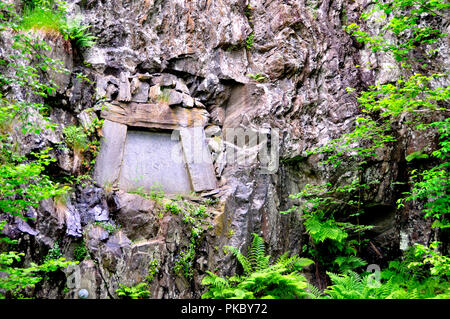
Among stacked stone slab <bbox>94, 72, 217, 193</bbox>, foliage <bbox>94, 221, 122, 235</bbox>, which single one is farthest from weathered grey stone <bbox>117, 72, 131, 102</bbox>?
foliage <bbox>94, 221, 122, 235</bbox>

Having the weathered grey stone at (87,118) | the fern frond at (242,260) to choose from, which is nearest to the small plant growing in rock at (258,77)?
the weathered grey stone at (87,118)

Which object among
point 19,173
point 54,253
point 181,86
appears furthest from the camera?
point 181,86

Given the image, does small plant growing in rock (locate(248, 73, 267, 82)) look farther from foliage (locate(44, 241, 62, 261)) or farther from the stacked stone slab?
foliage (locate(44, 241, 62, 261))

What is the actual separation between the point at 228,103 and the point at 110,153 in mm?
3256

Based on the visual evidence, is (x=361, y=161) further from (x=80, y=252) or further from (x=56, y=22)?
(x=56, y=22)

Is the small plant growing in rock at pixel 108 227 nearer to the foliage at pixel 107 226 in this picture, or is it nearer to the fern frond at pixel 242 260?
the foliage at pixel 107 226

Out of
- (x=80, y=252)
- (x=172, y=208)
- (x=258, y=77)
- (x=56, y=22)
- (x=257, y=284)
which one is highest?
(x=56, y=22)

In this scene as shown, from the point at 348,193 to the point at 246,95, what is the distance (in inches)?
138

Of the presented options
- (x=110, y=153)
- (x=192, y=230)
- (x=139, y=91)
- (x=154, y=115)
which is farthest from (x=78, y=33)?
(x=192, y=230)

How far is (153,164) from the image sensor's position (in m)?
7.46

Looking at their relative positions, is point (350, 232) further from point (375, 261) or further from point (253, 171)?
point (253, 171)

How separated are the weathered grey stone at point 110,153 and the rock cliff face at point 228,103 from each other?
0.25 m
